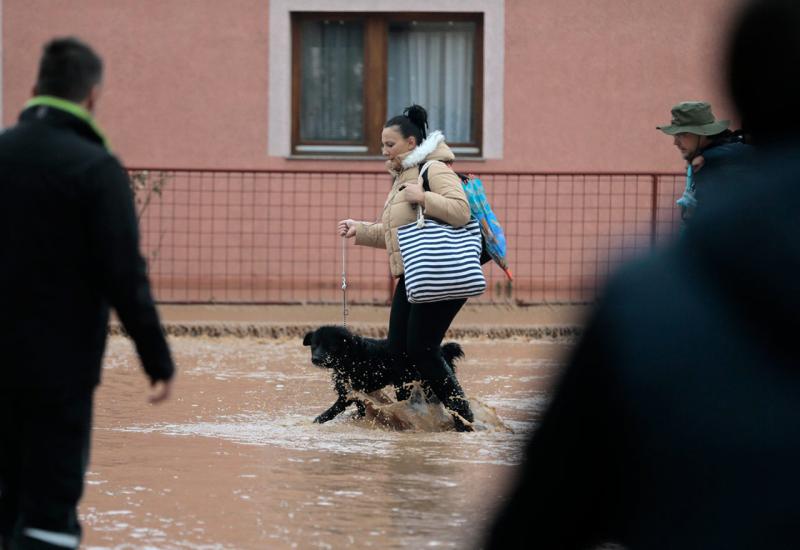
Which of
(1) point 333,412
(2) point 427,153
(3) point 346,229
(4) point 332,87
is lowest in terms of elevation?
(1) point 333,412

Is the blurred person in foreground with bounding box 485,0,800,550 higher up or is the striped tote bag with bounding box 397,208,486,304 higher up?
the blurred person in foreground with bounding box 485,0,800,550

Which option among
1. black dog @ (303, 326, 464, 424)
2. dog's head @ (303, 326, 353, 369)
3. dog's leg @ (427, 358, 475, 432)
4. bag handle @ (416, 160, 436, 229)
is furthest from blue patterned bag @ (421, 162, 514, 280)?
dog's head @ (303, 326, 353, 369)

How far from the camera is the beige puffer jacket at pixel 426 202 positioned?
25.4 feet

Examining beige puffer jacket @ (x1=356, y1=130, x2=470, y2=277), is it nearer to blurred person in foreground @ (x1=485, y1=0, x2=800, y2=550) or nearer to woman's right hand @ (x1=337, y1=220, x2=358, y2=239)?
woman's right hand @ (x1=337, y1=220, x2=358, y2=239)

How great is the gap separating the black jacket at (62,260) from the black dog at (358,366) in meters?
4.28

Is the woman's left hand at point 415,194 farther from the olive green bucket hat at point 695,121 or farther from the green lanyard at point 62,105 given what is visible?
the green lanyard at point 62,105

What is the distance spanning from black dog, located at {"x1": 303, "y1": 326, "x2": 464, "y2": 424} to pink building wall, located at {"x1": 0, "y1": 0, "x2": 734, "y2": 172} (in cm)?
734

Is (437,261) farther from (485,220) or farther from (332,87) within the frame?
(332,87)

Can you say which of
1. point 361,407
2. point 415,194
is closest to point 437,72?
point 361,407

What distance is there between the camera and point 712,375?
5.81ft

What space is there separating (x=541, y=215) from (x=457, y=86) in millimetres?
2156

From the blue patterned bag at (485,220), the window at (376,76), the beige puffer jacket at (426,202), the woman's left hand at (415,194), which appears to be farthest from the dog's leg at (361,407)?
the window at (376,76)

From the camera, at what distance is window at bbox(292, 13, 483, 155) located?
16062 millimetres

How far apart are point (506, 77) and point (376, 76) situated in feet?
4.74
